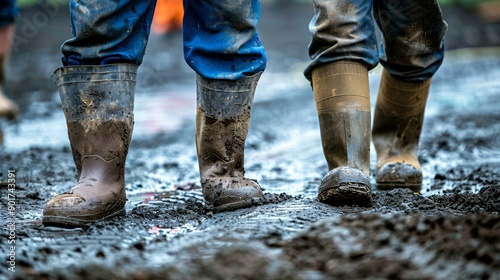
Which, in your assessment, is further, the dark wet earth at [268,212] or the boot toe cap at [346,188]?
the boot toe cap at [346,188]

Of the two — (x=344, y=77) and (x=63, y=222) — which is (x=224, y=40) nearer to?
(x=344, y=77)

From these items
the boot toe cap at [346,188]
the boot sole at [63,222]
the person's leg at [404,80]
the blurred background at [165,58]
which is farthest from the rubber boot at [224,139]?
the blurred background at [165,58]

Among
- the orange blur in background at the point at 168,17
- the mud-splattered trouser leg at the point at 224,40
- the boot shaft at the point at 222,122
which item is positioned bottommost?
the boot shaft at the point at 222,122

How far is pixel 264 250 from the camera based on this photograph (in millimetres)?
1675

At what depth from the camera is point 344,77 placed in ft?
8.55

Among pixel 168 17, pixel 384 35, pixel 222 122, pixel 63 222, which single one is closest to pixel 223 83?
pixel 222 122

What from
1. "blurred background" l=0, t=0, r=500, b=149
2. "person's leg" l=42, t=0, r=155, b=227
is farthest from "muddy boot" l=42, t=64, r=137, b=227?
"blurred background" l=0, t=0, r=500, b=149

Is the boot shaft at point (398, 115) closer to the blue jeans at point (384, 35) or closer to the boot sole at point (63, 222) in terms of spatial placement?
the blue jeans at point (384, 35)

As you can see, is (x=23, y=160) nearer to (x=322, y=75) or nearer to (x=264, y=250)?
(x=322, y=75)

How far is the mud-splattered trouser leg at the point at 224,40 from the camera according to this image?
8.07ft

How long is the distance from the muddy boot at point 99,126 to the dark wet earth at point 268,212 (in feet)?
0.36

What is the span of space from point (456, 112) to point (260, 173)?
7.65 feet

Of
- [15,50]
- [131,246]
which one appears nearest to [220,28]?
[131,246]

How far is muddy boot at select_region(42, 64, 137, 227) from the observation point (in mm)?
2352
